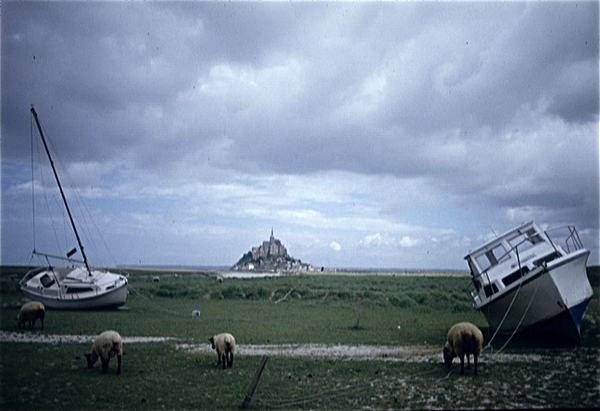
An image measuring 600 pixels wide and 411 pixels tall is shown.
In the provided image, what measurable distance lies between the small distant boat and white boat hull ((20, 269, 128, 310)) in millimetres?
18353

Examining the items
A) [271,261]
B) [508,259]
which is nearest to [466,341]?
[508,259]

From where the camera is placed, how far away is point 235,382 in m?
11.6

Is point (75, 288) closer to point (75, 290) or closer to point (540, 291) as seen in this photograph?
point (75, 290)

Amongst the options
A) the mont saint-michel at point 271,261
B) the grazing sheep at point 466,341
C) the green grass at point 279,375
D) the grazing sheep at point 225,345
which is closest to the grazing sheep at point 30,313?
the green grass at point 279,375

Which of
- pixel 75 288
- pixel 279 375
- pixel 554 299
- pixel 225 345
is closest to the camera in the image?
pixel 279 375

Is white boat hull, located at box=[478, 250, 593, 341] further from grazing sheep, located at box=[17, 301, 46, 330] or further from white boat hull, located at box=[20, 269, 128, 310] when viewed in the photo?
white boat hull, located at box=[20, 269, 128, 310]

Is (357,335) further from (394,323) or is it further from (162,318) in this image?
(162,318)

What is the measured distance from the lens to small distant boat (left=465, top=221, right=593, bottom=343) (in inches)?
627

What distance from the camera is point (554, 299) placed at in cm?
1588

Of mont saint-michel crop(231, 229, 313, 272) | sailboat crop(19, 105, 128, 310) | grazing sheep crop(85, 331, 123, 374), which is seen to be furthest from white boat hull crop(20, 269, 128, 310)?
mont saint-michel crop(231, 229, 313, 272)

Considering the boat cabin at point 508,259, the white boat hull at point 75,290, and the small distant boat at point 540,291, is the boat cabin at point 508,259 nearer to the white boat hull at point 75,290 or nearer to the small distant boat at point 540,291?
the small distant boat at point 540,291

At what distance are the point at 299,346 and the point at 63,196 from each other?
14679 millimetres

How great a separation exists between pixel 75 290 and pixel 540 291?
21992 millimetres

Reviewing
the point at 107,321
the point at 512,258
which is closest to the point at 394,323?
the point at 512,258
